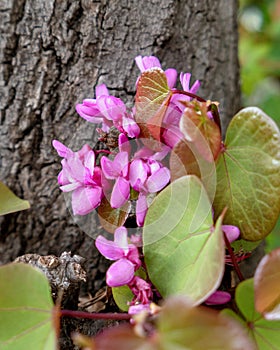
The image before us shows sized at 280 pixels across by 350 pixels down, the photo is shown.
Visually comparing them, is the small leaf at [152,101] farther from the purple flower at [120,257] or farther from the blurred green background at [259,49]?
the blurred green background at [259,49]

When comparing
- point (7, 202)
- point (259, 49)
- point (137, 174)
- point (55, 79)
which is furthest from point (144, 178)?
point (259, 49)

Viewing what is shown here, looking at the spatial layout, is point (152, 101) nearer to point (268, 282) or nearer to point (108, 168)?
point (108, 168)

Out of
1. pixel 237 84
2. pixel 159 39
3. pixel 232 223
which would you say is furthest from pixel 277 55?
pixel 232 223

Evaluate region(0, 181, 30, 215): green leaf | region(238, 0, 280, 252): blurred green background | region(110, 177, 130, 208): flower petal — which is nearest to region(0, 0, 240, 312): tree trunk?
region(0, 181, 30, 215): green leaf

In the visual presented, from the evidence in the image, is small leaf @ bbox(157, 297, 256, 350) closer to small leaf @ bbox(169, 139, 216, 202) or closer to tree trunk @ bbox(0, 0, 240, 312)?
small leaf @ bbox(169, 139, 216, 202)

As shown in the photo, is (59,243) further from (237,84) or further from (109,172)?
(237,84)

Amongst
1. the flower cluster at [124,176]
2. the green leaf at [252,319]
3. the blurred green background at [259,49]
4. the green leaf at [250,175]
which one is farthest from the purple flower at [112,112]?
the blurred green background at [259,49]
